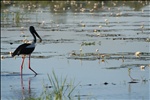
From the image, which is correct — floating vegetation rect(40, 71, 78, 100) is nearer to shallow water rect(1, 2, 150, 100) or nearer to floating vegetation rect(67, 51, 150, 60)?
shallow water rect(1, 2, 150, 100)

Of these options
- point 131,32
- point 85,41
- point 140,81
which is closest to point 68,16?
point 131,32

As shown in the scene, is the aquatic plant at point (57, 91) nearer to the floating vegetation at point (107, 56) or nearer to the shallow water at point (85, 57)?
the shallow water at point (85, 57)

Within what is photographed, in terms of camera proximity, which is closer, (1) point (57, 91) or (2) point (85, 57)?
(1) point (57, 91)

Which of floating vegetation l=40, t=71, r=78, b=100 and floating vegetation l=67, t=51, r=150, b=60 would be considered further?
floating vegetation l=67, t=51, r=150, b=60

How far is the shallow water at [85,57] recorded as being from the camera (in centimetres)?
881

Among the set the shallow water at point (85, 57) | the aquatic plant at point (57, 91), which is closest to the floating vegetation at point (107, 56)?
the shallow water at point (85, 57)

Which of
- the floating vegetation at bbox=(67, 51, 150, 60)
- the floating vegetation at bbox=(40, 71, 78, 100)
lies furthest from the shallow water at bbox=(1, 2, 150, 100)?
the floating vegetation at bbox=(40, 71, 78, 100)

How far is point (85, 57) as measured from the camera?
12.1 metres

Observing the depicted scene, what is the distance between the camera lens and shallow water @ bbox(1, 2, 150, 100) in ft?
28.9

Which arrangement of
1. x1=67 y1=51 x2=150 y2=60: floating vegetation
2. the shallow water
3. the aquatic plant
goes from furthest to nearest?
1. x1=67 y1=51 x2=150 y2=60: floating vegetation
2. the shallow water
3. the aquatic plant

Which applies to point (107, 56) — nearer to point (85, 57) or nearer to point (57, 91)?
point (85, 57)

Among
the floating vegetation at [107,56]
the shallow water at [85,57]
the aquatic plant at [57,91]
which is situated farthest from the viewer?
the floating vegetation at [107,56]

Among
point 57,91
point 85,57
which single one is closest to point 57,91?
point 57,91

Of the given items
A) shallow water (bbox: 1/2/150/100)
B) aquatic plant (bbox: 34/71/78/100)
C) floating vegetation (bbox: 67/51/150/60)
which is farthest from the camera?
floating vegetation (bbox: 67/51/150/60)
